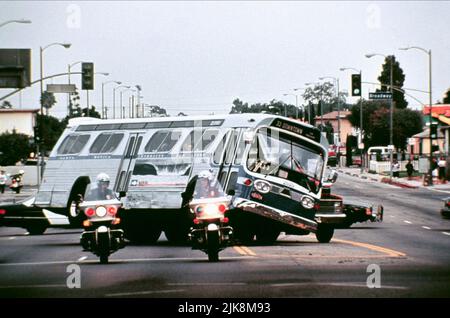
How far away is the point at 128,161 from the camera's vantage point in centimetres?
2792

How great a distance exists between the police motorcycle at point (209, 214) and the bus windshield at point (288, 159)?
4769 millimetres

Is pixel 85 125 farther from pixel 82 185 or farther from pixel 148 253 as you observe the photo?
pixel 148 253

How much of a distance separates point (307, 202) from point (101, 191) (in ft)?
22.5

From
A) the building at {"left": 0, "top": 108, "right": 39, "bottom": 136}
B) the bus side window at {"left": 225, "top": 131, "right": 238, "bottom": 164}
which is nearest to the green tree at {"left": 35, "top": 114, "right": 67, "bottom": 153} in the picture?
the building at {"left": 0, "top": 108, "right": 39, "bottom": 136}

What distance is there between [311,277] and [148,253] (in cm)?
784

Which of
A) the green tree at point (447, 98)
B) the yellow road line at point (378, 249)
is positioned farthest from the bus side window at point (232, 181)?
the green tree at point (447, 98)

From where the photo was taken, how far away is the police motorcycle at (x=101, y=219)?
65.6 ft

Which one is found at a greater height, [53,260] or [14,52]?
[14,52]

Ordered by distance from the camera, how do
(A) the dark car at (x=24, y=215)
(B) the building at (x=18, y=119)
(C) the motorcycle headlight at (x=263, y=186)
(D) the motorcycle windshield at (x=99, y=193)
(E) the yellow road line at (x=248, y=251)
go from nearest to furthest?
(D) the motorcycle windshield at (x=99, y=193) → (E) the yellow road line at (x=248, y=251) → (C) the motorcycle headlight at (x=263, y=186) → (A) the dark car at (x=24, y=215) → (B) the building at (x=18, y=119)

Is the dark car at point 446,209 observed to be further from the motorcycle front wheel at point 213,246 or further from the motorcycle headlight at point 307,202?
the motorcycle front wheel at point 213,246
